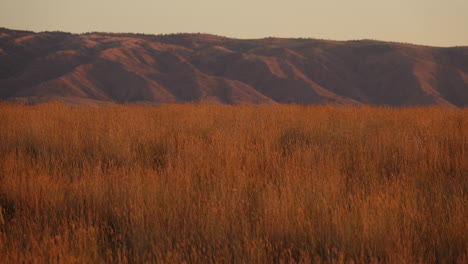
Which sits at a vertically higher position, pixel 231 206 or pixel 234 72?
pixel 234 72

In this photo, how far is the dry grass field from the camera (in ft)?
10.8

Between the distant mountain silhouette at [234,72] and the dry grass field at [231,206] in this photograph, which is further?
the distant mountain silhouette at [234,72]

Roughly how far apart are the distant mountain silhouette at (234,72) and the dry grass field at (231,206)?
228 ft

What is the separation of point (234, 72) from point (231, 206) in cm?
9499

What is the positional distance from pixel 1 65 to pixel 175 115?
340 feet

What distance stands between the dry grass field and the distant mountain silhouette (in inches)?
2733

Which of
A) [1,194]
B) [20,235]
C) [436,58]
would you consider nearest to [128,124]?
[1,194]

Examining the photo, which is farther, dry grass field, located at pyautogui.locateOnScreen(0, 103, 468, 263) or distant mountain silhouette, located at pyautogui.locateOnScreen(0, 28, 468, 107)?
distant mountain silhouette, located at pyautogui.locateOnScreen(0, 28, 468, 107)

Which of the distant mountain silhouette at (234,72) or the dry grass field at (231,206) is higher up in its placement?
the distant mountain silhouette at (234,72)

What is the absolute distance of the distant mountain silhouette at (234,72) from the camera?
83.5 m

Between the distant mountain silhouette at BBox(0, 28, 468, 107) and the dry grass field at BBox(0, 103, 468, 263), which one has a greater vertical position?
the distant mountain silhouette at BBox(0, 28, 468, 107)

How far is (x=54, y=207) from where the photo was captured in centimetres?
427

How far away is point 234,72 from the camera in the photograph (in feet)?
321

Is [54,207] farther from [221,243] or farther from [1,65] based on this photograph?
[1,65]
